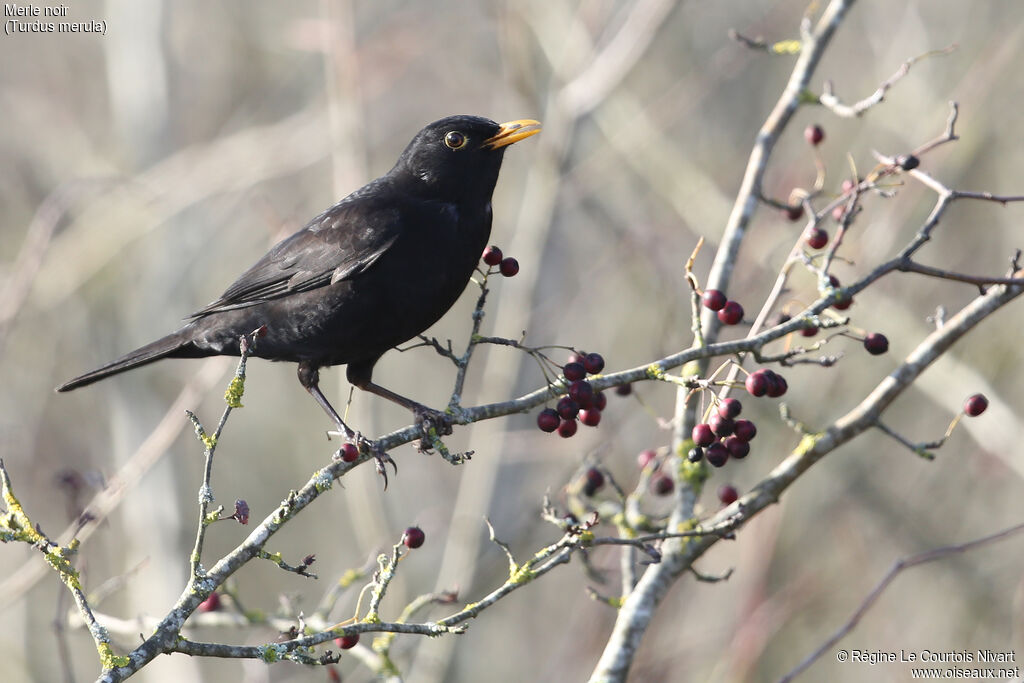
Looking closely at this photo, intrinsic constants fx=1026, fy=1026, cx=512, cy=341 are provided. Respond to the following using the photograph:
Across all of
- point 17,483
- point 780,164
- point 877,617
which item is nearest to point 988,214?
point 780,164

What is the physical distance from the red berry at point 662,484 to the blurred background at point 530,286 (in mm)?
1390

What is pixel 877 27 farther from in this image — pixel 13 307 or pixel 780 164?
pixel 13 307

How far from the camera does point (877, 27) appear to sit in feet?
28.6

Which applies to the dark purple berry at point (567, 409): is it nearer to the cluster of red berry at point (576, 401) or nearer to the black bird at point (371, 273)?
the cluster of red berry at point (576, 401)

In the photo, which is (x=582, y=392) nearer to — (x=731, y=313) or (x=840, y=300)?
(x=731, y=313)

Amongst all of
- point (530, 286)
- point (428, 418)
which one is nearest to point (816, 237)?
point (428, 418)

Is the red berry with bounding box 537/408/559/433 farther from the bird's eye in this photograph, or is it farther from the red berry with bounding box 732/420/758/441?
the bird's eye

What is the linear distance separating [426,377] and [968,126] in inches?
267

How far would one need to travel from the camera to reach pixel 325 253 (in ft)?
15.1

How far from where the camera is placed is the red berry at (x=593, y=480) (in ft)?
12.8

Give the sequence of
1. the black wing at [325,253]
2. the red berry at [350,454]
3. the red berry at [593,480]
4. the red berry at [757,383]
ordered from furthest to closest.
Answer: the black wing at [325,253] < the red berry at [593,480] < the red berry at [350,454] < the red berry at [757,383]

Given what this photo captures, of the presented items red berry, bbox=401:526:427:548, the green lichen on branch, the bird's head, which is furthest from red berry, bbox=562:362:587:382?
the bird's head

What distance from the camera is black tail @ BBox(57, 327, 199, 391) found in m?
4.69

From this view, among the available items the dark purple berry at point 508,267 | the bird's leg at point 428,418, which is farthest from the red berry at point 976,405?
the bird's leg at point 428,418
